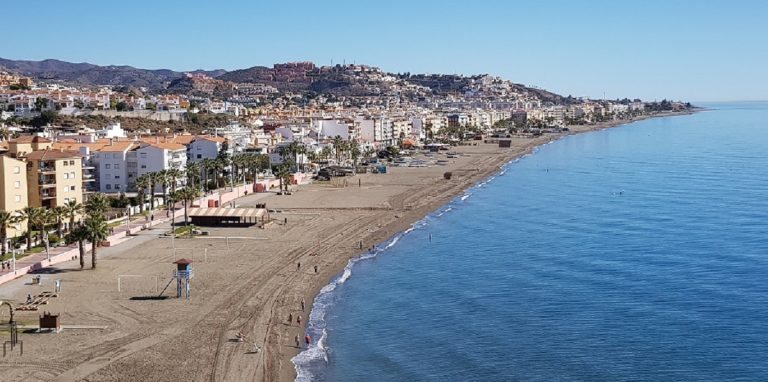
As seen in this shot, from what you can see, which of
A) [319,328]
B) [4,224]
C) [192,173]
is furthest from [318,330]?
[192,173]

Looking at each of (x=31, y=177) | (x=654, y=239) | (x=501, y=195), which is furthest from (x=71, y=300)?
(x=501, y=195)

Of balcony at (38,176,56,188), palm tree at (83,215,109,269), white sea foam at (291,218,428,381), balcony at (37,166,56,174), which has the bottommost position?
white sea foam at (291,218,428,381)

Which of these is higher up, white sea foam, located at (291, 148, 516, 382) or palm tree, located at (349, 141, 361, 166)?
palm tree, located at (349, 141, 361, 166)

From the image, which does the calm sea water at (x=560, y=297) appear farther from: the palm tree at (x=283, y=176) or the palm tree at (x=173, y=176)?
the palm tree at (x=173, y=176)

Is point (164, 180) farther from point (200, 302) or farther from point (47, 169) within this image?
point (200, 302)

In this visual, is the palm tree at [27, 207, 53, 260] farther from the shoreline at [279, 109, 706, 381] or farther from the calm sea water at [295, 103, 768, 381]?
the calm sea water at [295, 103, 768, 381]

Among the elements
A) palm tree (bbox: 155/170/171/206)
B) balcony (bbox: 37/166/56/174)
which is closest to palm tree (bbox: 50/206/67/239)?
balcony (bbox: 37/166/56/174)
